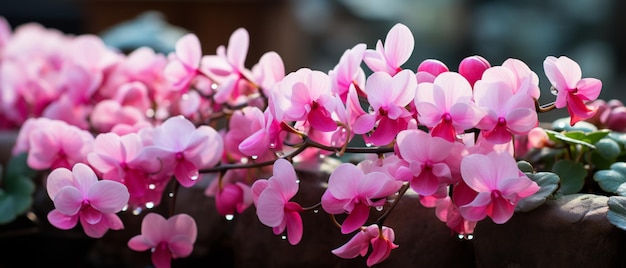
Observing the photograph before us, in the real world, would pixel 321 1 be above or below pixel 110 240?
below

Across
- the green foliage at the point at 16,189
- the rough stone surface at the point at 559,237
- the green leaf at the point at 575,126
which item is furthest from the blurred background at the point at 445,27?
the rough stone surface at the point at 559,237

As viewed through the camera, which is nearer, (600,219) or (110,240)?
(600,219)

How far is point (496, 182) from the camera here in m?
0.44

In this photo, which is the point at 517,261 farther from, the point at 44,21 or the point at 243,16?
the point at 44,21

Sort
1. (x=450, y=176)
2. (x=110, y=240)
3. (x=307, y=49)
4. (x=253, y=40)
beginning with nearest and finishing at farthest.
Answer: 1. (x=450, y=176)
2. (x=110, y=240)
3. (x=253, y=40)
4. (x=307, y=49)

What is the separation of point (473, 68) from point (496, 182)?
8 centimetres

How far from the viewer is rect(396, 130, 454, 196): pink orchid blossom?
1.46 ft

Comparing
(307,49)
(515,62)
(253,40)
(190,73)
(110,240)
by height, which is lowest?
(307,49)

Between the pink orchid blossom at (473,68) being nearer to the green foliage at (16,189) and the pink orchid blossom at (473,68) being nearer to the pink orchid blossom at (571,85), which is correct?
the pink orchid blossom at (571,85)

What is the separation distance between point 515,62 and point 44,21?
A: 306cm

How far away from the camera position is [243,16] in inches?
118

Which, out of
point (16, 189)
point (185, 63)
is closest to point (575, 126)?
point (185, 63)

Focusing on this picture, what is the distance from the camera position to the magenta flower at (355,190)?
45 cm

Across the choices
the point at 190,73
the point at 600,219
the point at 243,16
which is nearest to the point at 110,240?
the point at 190,73
